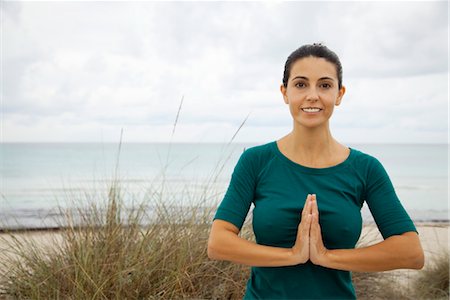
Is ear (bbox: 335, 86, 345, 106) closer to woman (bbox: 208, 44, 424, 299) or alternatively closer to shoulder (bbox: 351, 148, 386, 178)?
woman (bbox: 208, 44, 424, 299)

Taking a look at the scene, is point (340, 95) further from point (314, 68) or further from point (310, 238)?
point (310, 238)

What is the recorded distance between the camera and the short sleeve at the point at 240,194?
1.70 meters

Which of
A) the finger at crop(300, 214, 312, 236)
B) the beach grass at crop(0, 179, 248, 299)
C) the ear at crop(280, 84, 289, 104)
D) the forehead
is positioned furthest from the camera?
the beach grass at crop(0, 179, 248, 299)

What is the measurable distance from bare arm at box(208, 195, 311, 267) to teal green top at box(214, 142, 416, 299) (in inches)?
2.2

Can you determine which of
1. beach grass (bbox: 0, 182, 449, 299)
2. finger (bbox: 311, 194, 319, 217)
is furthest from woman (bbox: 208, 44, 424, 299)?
beach grass (bbox: 0, 182, 449, 299)

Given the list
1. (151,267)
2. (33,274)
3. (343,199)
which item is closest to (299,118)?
(343,199)

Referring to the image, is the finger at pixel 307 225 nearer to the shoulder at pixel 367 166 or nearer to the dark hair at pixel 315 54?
the shoulder at pixel 367 166

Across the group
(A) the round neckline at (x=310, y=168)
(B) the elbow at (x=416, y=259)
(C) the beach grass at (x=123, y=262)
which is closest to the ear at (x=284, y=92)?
(A) the round neckline at (x=310, y=168)

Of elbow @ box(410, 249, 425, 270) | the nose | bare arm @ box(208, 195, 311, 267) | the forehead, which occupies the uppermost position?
the forehead

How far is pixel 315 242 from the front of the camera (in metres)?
1.62

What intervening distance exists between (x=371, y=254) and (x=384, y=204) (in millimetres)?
183

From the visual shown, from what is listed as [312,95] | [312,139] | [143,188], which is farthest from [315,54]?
[143,188]

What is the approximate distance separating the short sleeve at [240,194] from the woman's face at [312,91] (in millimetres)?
226

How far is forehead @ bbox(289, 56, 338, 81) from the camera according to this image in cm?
172
